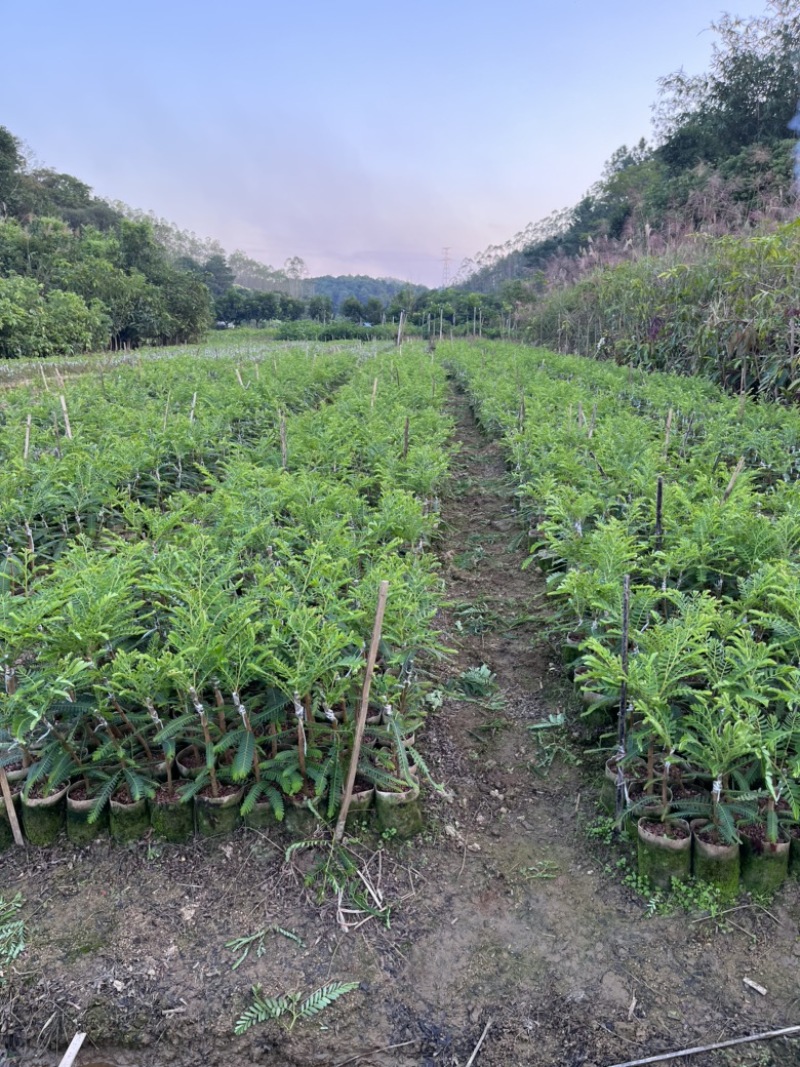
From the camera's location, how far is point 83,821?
2490 millimetres

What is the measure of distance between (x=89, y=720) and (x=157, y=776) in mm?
389

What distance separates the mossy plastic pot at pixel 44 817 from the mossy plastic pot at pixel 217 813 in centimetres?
53

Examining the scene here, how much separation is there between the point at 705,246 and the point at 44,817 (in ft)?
48.3

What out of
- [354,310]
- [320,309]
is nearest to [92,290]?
[354,310]

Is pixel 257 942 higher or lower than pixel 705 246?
lower

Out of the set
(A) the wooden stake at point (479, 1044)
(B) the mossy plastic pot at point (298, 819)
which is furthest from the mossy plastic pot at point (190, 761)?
(A) the wooden stake at point (479, 1044)

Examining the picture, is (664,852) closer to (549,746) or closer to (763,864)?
(763,864)

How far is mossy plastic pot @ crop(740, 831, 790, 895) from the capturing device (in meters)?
2.25

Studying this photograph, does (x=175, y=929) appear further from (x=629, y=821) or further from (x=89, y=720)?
(x=629, y=821)

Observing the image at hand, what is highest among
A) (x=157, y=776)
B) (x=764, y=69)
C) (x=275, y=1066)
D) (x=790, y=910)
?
(x=764, y=69)

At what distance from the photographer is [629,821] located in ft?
8.35

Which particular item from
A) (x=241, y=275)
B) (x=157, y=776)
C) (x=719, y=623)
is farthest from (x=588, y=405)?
(x=241, y=275)

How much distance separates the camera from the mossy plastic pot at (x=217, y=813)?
248 cm

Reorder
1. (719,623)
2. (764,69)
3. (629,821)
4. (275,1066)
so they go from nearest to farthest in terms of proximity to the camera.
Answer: (275,1066)
(629,821)
(719,623)
(764,69)
